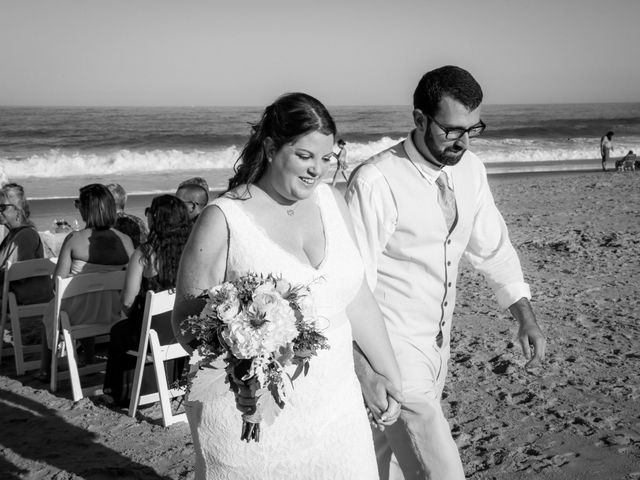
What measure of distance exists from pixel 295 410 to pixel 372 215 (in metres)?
1.00

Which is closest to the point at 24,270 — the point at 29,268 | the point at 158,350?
the point at 29,268

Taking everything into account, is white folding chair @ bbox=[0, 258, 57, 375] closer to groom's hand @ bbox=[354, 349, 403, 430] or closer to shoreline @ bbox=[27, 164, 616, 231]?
groom's hand @ bbox=[354, 349, 403, 430]

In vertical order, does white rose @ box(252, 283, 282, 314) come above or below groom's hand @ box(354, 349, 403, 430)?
above

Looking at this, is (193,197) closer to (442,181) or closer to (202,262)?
(442,181)

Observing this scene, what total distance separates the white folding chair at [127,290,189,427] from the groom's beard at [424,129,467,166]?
8.97 ft

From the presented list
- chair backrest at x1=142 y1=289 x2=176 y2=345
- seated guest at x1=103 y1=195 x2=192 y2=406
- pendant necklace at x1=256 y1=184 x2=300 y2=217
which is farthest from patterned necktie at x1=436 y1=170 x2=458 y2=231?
seated guest at x1=103 y1=195 x2=192 y2=406

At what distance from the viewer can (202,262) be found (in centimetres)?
265

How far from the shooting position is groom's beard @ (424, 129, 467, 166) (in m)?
3.30

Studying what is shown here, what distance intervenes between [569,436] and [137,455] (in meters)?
2.99

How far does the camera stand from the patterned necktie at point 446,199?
11.3 feet

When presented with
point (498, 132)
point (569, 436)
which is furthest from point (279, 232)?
point (498, 132)

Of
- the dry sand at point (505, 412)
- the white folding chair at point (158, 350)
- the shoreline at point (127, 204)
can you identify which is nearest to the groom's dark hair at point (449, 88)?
the dry sand at point (505, 412)

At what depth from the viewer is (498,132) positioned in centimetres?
5300

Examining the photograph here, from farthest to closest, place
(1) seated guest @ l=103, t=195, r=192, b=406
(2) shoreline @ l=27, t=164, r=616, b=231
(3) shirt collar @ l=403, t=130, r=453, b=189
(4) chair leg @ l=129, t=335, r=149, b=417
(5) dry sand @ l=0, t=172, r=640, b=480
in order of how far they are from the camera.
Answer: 1. (2) shoreline @ l=27, t=164, r=616, b=231
2. (1) seated guest @ l=103, t=195, r=192, b=406
3. (4) chair leg @ l=129, t=335, r=149, b=417
4. (5) dry sand @ l=0, t=172, r=640, b=480
5. (3) shirt collar @ l=403, t=130, r=453, b=189
